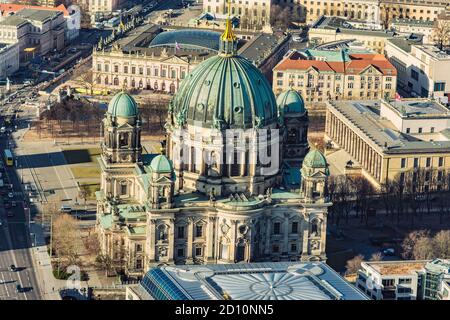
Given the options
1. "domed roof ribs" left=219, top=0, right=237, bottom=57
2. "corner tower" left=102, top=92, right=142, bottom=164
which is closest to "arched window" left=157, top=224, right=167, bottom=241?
"corner tower" left=102, top=92, right=142, bottom=164

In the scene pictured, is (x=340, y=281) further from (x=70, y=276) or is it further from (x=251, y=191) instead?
(x=70, y=276)

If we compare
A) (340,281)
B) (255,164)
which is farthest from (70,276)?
(340,281)

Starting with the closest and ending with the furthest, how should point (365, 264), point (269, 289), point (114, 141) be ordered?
point (269, 289) → point (365, 264) → point (114, 141)

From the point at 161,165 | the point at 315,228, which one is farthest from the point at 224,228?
the point at 315,228

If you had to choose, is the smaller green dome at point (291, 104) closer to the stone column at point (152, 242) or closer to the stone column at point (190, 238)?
the stone column at point (190, 238)

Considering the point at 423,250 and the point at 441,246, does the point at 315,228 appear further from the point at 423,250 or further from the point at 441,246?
the point at 441,246

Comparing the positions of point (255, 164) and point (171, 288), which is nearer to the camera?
point (171, 288)
